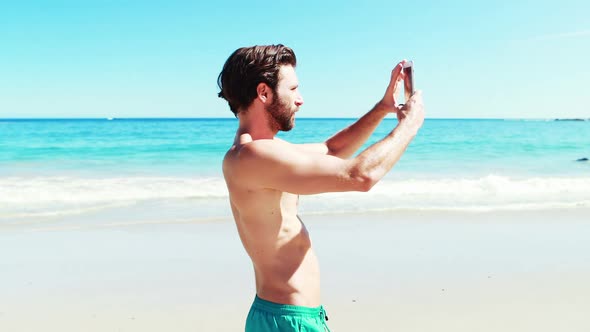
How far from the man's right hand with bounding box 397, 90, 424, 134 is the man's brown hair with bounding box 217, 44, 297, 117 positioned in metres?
0.47

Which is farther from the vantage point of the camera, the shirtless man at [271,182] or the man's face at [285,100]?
the man's face at [285,100]

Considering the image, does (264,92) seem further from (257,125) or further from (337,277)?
(337,277)

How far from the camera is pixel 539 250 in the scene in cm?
587

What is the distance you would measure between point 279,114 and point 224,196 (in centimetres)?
832

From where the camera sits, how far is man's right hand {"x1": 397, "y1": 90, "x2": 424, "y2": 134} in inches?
70.1

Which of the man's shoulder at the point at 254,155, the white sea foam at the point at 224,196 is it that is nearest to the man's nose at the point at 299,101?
the man's shoulder at the point at 254,155

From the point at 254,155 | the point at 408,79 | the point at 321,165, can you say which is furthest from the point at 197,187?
the point at 321,165

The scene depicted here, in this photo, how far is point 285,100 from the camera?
1.96m

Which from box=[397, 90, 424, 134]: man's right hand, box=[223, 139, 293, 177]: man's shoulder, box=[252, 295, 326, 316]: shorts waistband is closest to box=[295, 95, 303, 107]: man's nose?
box=[223, 139, 293, 177]: man's shoulder

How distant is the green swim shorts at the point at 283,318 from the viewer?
195 centimetres

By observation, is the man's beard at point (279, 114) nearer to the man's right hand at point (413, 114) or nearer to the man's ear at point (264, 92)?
the man's ear at point (264, 92)

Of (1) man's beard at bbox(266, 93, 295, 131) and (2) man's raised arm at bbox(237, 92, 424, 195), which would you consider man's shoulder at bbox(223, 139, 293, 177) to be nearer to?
(2) man's raised arm at bbox(237, 92, 424, 195)

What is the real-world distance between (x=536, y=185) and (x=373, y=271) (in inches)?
365

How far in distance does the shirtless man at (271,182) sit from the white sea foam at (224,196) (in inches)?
245
